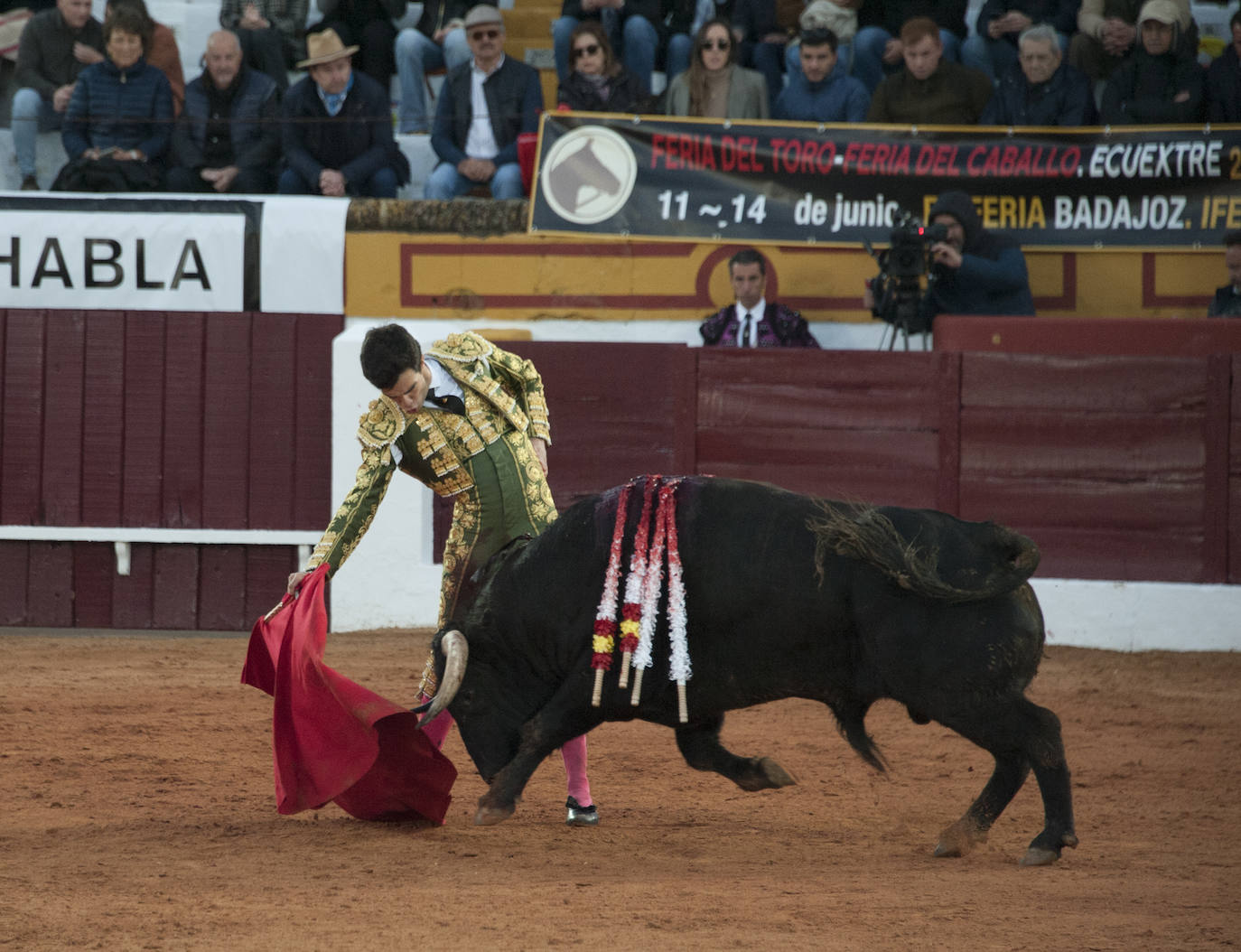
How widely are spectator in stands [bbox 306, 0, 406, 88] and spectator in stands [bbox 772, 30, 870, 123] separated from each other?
2.32 meters

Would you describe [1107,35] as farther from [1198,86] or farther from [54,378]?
[54,378]

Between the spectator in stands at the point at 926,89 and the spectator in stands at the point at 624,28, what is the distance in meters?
1.27

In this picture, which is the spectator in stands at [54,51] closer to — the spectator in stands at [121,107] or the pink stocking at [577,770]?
the spectator in stands at [121,107]

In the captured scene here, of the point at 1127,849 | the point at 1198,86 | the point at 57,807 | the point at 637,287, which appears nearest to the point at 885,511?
the point at 1127,849

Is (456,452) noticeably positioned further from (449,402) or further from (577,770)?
(577,770)

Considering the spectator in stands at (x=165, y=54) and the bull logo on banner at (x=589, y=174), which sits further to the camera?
the spectator in stands at (x=165, y=54)

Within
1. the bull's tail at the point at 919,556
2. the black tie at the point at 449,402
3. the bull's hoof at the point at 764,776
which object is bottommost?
the bull's hoof at the point at 764,776

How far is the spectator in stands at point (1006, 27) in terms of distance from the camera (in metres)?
7.74

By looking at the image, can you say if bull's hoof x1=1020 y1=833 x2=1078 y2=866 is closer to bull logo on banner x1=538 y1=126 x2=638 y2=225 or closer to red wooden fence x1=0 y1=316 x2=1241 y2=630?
red wooden fence x1=0 y1=316 x2=1241 y2=630

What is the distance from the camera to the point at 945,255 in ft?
21.2

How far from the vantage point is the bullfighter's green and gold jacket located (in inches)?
142

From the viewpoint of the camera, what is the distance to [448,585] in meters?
3.75

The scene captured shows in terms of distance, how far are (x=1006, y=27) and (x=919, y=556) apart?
17.1ft

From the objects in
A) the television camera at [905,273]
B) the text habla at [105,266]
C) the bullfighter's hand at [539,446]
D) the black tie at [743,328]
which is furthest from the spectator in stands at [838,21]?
the bullfighter's hand at [539,446]
